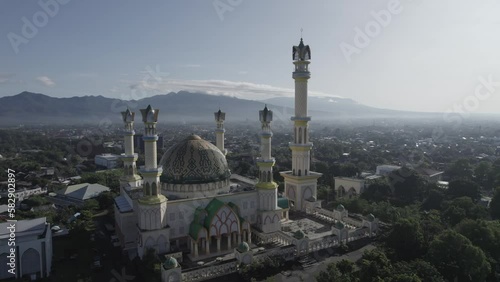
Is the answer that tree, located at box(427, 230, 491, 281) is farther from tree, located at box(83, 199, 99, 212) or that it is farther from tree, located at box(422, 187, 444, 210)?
tree, located at box(83, 199, 99, 212)

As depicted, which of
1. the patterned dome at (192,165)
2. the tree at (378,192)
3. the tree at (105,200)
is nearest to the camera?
the patterned dome at (192,165)

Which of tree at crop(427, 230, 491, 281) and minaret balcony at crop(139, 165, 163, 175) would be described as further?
minaret balcony at crop(139, 165, 163, 175)

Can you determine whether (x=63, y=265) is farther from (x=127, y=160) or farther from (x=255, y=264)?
(x=255, y=264)

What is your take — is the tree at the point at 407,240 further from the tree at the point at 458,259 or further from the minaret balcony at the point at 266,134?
the minaret balcony at the point at 266,134

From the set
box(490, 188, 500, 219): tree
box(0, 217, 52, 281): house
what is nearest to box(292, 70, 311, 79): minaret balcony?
box(490, 188, 500, 219): tree

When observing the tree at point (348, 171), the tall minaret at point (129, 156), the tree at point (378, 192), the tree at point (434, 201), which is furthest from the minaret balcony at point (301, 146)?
the tree at point (348, 171)

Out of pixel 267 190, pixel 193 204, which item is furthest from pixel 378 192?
pixel 193 204
